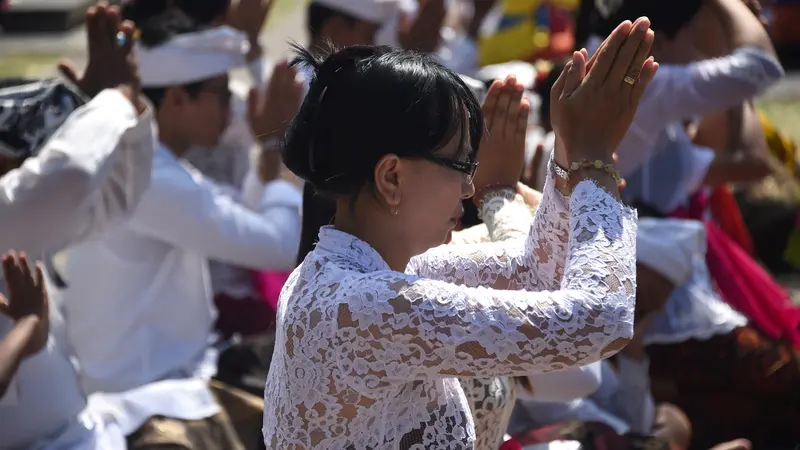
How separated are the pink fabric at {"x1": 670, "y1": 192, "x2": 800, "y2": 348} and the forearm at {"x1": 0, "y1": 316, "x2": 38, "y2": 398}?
215cm

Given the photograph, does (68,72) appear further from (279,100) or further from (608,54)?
(608,54)

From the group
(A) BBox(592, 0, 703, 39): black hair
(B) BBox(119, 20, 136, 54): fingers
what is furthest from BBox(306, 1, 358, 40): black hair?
(B) BBox(119, 20, 136, 54): fingers

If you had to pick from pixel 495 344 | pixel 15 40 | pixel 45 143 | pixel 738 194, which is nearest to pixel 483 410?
pixel 495 344

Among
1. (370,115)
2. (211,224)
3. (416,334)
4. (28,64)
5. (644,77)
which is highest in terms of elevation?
(644,77)

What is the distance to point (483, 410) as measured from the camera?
2066 mm

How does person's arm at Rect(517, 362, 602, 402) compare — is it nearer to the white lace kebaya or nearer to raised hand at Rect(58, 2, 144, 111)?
the white lace kebaya

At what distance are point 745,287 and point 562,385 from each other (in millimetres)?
1403

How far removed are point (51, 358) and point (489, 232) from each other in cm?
110

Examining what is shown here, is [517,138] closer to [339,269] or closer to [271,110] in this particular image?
[339,269]

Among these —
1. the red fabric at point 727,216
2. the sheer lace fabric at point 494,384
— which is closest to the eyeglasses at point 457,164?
the sheer lace fabric at point 494,384

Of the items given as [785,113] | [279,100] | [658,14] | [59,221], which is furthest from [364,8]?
[785,113]

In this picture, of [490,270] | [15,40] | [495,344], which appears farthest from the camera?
[15,40]

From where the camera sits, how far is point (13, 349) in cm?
227

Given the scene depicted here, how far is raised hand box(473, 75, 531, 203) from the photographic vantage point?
221 centimetres
